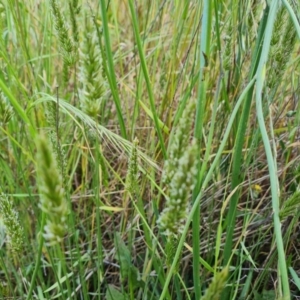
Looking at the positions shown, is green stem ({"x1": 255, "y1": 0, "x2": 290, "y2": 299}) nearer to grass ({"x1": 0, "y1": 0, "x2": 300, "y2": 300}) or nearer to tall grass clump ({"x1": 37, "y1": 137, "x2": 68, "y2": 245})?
grass ({"x1": 0, "y1": 0, "x2": 300, "y2": 300})

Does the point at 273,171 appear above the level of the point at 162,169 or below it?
above

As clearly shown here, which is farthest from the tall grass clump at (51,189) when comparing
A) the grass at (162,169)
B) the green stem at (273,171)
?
the green stem at (273,171)

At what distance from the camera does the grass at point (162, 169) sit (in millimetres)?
455

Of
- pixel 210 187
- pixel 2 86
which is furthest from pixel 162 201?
pixel 2 86

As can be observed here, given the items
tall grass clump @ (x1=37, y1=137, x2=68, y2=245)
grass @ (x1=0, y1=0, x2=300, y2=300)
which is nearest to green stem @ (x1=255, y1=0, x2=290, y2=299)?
grass @ (x1=0, y1=0, x2=300, y2=300)

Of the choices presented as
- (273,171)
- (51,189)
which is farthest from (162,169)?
(51,189)

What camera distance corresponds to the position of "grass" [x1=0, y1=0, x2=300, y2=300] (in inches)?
17.9

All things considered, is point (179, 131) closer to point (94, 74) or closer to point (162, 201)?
point (94, 74)

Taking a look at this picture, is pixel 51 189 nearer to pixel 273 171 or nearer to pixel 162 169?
pixel 273 171

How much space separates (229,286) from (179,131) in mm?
461

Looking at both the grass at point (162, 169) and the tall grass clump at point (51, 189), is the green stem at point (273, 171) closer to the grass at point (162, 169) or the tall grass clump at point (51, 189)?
the grass at point (162, 169)

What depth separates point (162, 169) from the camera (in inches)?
32.5

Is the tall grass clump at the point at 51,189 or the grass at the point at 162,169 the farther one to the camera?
the grass at the point at 162,169

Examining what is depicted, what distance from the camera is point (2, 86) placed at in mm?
629
